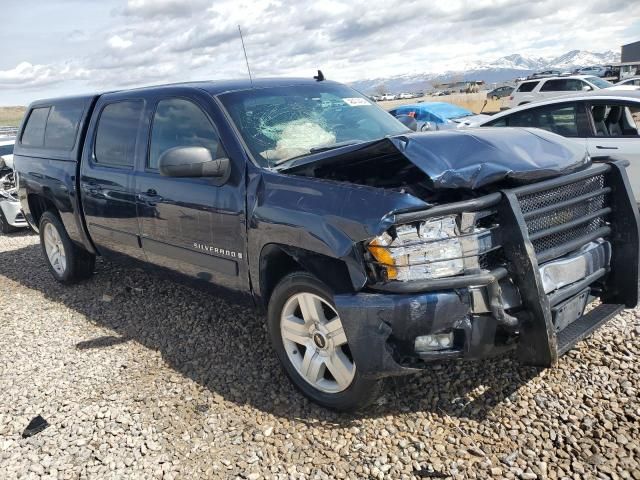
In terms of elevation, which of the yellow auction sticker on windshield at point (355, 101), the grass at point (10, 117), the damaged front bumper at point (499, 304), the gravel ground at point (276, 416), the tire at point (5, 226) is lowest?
the gravel ground at point (276, 416)

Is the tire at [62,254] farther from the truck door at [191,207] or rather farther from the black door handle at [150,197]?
the black door handle at [150,197]

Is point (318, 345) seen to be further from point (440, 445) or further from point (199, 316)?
point (199, 316)

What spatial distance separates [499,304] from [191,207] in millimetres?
2174

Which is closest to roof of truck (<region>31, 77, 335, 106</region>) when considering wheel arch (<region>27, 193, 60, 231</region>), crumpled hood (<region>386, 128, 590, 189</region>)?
crumpled hood (<region>386, 128, 590, 189</region>)

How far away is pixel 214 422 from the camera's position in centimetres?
330

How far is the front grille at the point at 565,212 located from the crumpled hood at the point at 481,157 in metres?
0.12

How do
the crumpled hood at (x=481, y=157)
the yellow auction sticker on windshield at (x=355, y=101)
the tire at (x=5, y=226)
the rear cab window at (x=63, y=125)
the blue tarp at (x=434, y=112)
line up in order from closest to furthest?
the crumpled hood at (x=481, y=157) < the yellow auction sticker on windshield at (x=355, y=101) < the rear cab window at (x=63, y=125) < the tire at (x=5, y=226) < the blue tarp at (x=434, y=112)

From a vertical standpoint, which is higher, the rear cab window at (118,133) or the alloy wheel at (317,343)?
the rear cab window at (118,133)

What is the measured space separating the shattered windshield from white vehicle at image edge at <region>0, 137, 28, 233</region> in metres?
6.85

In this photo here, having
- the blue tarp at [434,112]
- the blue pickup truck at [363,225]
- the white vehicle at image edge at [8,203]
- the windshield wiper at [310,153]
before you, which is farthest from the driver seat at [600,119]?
the white vehicle at image edge at [8,203]

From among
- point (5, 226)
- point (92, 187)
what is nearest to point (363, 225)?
point (92, 187)

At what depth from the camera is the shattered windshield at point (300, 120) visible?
3744 millimetres

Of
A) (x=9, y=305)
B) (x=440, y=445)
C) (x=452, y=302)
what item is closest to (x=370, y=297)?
(x=452, y=302)

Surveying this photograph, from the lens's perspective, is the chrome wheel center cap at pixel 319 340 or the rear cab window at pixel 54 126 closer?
the chrome wheel center cap at pixel 319 340
